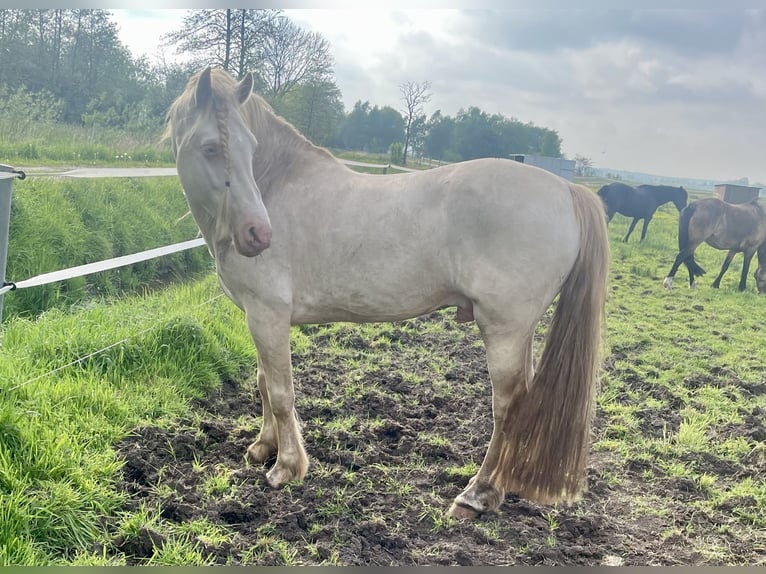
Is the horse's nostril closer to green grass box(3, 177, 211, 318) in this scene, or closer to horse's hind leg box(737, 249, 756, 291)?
green grass box(3, 177, 211, 318)

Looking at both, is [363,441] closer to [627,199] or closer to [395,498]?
[395,498]

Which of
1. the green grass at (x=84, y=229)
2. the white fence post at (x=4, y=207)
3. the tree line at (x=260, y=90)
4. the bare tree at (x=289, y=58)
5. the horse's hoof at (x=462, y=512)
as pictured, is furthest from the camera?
the green grass at (x=84, y=229)

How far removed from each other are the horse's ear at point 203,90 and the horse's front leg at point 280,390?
918mm

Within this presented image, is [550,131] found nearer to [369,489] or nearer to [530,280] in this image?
[530,280]

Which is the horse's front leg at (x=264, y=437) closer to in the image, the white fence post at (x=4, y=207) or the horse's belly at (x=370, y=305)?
the horse's belly at (x=370, y=305)

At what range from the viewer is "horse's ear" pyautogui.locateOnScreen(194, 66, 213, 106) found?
189cm

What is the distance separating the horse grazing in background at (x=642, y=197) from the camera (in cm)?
333

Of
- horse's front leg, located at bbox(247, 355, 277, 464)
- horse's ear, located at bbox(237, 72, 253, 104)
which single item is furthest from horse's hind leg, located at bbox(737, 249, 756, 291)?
horse's ear, located at bbox(237, 72, 253, 104)

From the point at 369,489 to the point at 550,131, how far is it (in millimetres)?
2304

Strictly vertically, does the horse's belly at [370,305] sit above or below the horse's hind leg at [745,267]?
below

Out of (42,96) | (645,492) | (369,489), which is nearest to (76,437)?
(369,489)

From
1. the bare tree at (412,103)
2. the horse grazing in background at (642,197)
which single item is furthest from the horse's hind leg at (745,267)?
the bare tree at (412,103)

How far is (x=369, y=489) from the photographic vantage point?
243 cm

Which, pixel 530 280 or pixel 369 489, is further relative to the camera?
pixel 369 489
